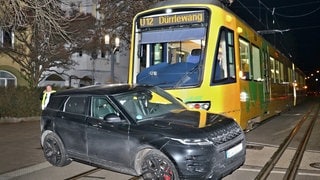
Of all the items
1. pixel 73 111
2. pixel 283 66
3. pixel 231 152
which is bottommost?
pixel 231 152

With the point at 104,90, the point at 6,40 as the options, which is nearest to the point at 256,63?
the point at 104,90

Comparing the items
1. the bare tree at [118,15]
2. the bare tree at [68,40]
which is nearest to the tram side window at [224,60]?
the bare tree at [68,40]

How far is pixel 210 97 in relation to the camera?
10.4 meters

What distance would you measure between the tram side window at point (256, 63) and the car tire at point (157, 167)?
24.6 feet

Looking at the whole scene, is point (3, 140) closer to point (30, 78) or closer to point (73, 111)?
point (73, 111)

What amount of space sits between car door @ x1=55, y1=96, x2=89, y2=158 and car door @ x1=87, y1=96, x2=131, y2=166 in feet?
0.66

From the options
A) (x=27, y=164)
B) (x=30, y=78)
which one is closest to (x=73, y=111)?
(x=27, y=164)

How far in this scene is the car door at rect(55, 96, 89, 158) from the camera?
8.59m

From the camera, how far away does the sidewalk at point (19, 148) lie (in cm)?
987

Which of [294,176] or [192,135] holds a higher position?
[192,135]

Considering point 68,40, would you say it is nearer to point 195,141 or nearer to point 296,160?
point 296,160

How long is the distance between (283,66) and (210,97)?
12.8 meters

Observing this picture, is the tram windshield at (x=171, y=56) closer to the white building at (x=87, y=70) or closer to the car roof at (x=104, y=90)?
the car roof at (x=104, y=90)

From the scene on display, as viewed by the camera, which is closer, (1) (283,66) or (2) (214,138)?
(2) (214,138)
